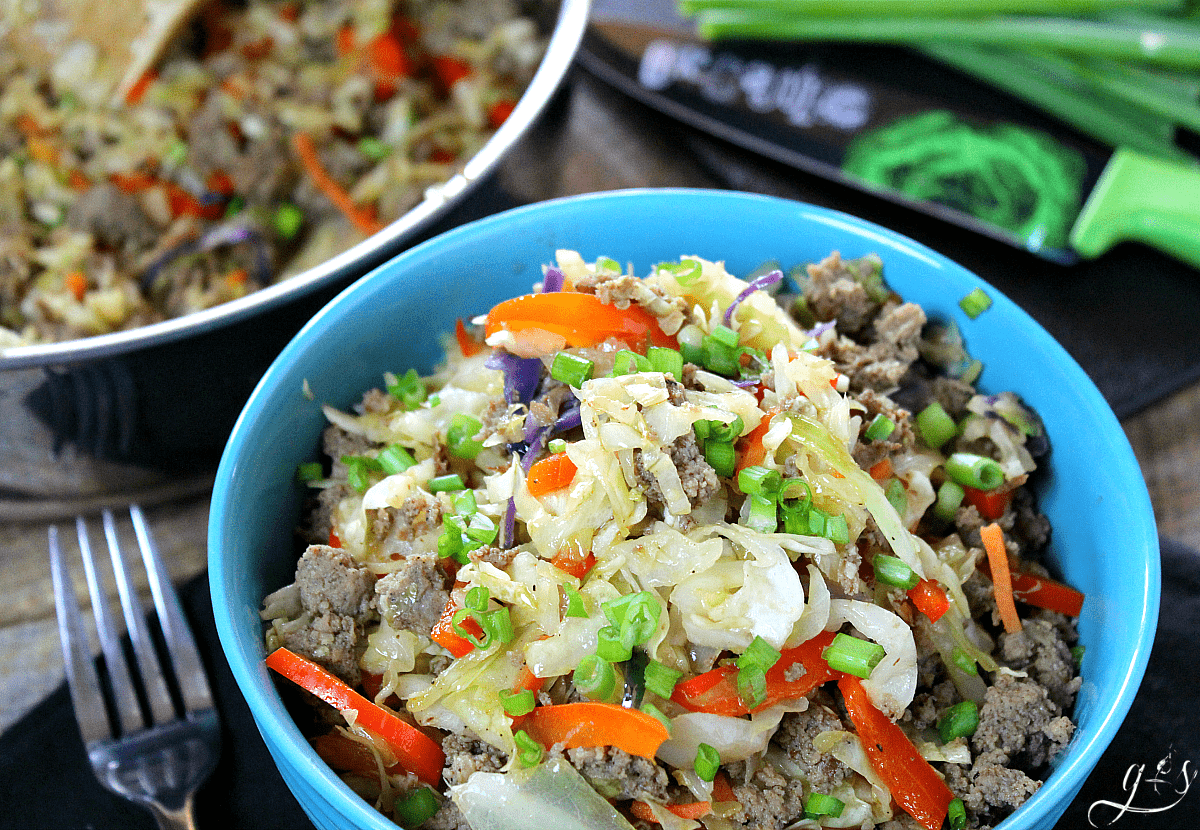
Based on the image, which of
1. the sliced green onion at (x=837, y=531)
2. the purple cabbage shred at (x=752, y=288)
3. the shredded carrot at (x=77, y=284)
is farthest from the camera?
the shredded carrot at (x=77, y=284)

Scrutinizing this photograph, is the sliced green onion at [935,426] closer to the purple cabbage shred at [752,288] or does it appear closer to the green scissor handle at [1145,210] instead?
the purple cabbage shred at [752,288]

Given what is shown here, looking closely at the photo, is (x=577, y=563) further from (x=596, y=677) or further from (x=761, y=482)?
(x=761, y=482)

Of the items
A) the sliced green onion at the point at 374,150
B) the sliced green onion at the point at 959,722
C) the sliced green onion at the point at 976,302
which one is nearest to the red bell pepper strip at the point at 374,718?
the sliced green onion at the point at 959,722

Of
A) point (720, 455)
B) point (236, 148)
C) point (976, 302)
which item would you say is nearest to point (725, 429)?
point (720, 455)

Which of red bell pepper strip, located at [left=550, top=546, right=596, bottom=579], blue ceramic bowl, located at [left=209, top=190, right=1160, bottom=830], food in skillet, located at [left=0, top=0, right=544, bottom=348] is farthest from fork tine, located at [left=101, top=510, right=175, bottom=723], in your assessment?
red bell pepper strip, located at [left=550, top=546, right=596, bottom=579]

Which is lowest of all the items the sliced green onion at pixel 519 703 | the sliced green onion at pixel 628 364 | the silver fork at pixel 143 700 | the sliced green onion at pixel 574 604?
the silver fork at pixel 143 700

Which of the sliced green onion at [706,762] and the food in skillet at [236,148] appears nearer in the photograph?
the sliced green onion at [706,762]
